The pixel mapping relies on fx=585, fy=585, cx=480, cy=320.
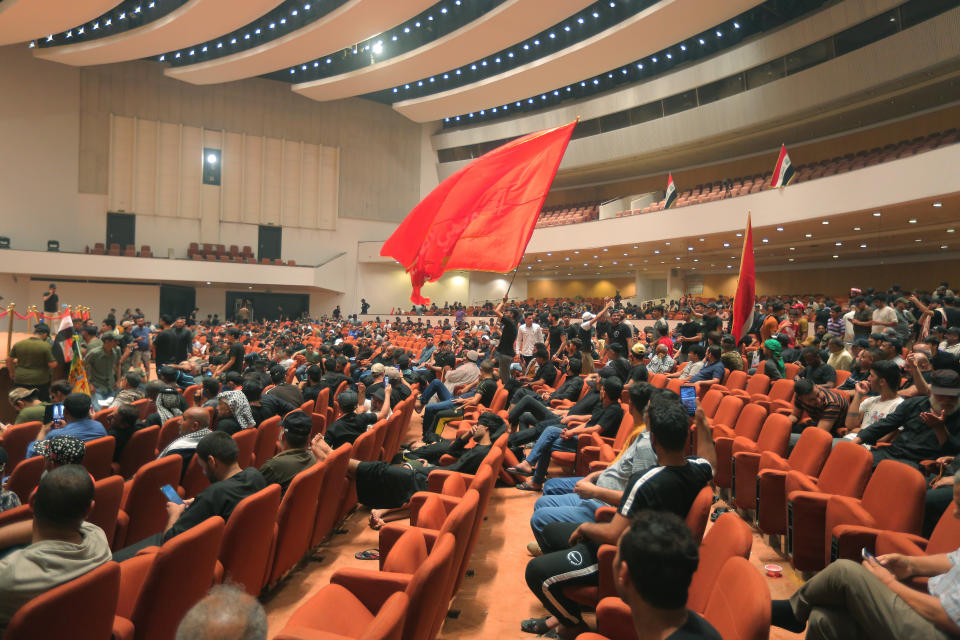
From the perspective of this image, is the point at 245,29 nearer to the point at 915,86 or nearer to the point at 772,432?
the point at 915,86

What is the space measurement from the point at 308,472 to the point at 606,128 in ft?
71.3

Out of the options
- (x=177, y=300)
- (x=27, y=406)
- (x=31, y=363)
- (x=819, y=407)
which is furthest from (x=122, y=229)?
(x=819, y=407)

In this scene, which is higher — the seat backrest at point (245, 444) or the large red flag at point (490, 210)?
the large red flag at point (490, 210)

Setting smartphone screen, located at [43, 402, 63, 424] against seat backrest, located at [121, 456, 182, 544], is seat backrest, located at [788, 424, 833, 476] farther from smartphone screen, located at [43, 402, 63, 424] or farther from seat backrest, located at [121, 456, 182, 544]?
smartphone screen, located at [43, 402, 63, 424]

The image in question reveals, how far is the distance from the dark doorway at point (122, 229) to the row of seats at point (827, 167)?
19.2 metres

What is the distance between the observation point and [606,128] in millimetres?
22344

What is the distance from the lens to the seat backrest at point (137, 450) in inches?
165

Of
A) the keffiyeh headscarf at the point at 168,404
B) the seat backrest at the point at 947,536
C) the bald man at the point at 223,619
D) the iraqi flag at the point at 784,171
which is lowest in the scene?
the keffiyeh headscarf at the point at 168,404

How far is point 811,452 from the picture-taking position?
363cm

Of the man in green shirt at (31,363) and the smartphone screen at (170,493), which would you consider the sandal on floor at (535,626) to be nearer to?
the smartphone screen at (170,493)

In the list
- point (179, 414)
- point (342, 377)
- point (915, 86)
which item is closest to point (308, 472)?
point (179, 414)

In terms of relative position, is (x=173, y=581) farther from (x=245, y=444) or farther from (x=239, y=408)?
(x=239, y=408)

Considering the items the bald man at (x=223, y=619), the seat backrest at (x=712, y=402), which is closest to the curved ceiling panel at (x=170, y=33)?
the seat backrest at (x=712, y=402)

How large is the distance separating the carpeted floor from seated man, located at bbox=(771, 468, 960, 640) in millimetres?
840
